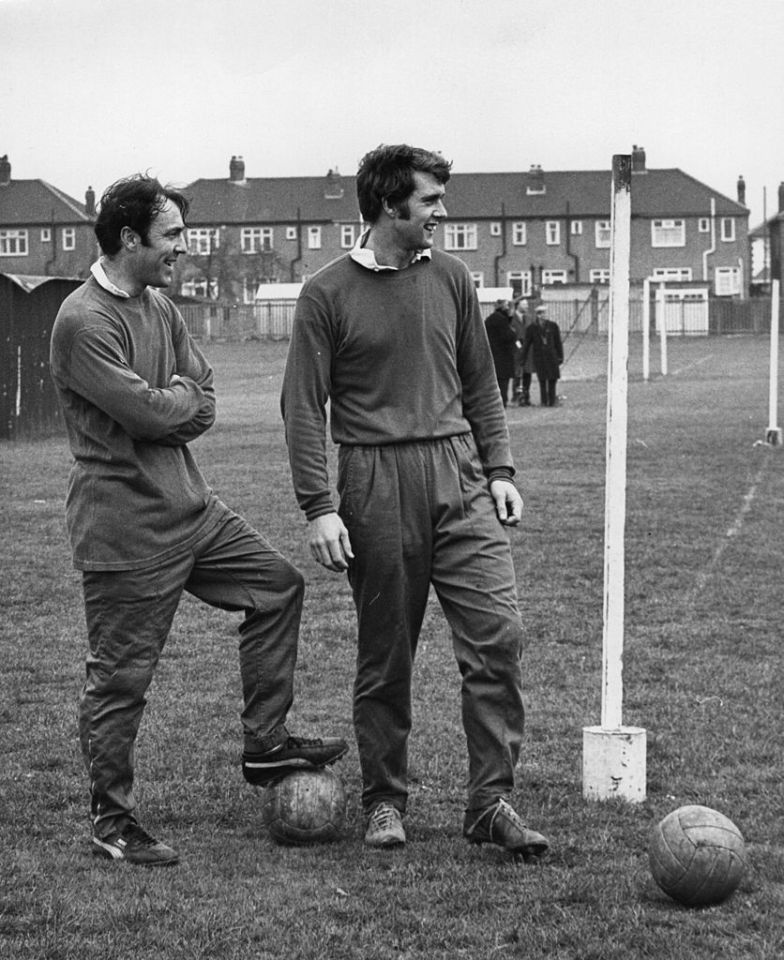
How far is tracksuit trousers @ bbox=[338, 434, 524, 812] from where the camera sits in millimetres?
5605

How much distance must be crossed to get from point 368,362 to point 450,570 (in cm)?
77

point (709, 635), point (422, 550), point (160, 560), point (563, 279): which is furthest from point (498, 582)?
point (563, 279)

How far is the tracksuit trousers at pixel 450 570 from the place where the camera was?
221 inches

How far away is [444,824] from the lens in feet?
19.5

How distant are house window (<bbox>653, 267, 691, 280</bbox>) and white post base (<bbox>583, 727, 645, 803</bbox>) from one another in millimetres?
88291

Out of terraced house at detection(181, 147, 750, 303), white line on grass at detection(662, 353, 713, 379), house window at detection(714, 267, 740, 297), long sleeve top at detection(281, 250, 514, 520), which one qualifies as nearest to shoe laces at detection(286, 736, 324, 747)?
long sleeve top at detection(281, 250, 514, 520)

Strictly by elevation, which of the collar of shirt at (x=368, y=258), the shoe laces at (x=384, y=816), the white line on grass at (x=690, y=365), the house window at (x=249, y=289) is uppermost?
the house window at (x=249, y=289)

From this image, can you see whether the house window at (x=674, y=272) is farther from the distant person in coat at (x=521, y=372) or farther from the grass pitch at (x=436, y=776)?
the grass pitch at (x=436, y=776)

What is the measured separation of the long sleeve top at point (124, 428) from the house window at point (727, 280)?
8933cm

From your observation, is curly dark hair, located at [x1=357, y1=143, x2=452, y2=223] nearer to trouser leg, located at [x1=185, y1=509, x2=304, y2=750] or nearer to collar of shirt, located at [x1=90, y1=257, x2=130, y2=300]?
collar of shirt, located at [x1=90, y1=257, x2=130, y2=300]

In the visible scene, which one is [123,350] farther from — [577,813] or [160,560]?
[577,813]

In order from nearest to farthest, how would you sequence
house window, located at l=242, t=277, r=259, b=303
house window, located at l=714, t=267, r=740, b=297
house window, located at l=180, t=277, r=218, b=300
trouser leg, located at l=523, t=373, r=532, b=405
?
trouser leg, located at l=523, t=373, r=532, b=405 < house window, located at l=242, t=277, r=259, b=303 < house window, located at l=180, t=277, r=218, b=300 < house window, located at l=714, t=267, r=740, b=297

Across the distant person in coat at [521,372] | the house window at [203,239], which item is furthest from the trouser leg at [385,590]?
the house window at [203,239]

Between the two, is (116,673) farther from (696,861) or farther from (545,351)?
(545,351)
